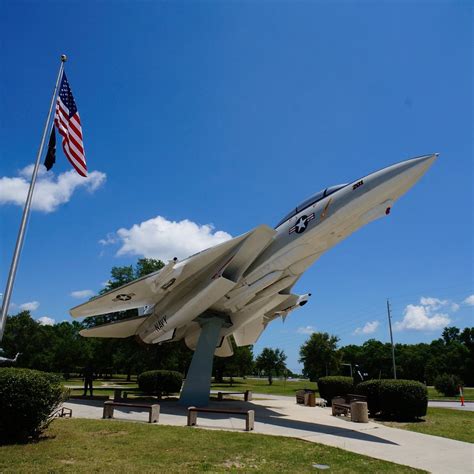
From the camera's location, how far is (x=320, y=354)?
4119 centimetres

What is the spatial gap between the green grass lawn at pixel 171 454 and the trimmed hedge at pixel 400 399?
20.7 ft

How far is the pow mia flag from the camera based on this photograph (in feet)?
33.2

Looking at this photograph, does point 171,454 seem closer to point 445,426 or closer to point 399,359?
point 445,426

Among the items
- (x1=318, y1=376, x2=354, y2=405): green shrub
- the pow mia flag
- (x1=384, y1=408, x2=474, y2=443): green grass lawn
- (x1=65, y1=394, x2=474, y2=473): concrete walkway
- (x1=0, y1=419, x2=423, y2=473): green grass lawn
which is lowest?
(x1=384, y1=408, x2=474, y2=443): green grass lawn

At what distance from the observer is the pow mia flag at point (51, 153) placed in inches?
399

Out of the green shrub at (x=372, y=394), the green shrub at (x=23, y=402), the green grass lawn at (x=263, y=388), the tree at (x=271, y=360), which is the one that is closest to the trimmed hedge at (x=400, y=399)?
the green shrub at (x=372, y=394)

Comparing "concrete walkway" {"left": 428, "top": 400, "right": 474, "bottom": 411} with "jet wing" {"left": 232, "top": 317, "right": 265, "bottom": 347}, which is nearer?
"jet wing" {"left": 232, "top": 317, "right": 265, "bottom": 347}

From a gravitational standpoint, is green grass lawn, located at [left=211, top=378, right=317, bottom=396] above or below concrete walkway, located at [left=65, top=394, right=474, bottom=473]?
below

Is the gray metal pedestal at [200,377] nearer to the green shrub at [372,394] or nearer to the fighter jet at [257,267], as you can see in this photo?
the fighter jet at [257,267]

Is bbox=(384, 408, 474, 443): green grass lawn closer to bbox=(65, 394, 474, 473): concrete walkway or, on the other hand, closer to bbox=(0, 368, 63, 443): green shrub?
bbox=(65, 394, 474, 473): concrete walkway

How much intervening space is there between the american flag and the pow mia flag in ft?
1.78

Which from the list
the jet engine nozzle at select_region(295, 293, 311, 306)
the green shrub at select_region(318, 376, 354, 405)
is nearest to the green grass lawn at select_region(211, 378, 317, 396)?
the green shrub at select_region(318, 376, 354, 405)

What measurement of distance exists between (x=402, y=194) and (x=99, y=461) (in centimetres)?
1086

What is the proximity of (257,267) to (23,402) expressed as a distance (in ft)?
30.5
